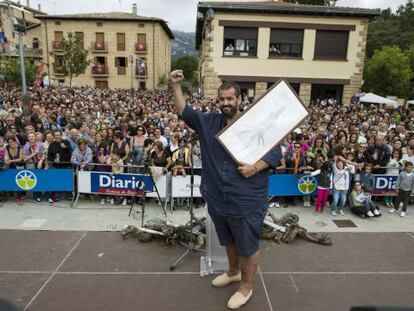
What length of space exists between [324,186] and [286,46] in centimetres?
1771

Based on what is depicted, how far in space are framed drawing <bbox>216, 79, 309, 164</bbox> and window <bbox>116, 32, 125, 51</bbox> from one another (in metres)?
43.9

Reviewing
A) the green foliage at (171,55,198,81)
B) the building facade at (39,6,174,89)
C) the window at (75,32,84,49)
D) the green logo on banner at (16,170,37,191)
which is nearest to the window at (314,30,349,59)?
the green logo on banner at (16,170,37,191)

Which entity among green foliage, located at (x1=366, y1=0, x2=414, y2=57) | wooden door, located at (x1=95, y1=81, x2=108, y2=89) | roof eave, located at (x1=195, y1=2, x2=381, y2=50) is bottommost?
wooden door, located at (x1=95, y1=81, x2=108, y2=89)

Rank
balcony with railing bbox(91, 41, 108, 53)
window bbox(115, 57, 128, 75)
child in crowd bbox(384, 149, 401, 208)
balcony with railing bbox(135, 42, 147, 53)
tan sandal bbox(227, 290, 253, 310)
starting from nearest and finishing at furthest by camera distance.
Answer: tan sandal bbox(227, 290, 253, 310), child in crowd bbox(384, 149, 401, 208), balcony with railing bbox(91, 41, 108, 53), balcony with railing bbox(135, 42, 147, 53), window bbox(115, 57, 128, 75)

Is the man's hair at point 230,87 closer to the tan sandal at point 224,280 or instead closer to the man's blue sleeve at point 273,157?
the man's blue sleeve at point 273,157

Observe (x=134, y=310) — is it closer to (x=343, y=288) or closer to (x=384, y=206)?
(x=343, y=288)

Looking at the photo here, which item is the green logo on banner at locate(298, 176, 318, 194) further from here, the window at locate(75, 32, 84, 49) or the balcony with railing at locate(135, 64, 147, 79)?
the balcony with railing at locate(135, 64, 147, 79)

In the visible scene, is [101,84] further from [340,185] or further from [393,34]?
[340,185]

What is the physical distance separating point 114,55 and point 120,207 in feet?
133

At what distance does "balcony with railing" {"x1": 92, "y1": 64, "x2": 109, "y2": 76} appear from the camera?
43312 mm

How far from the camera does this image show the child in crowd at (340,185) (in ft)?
22.9

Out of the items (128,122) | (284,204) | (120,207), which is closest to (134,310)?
(120,207)

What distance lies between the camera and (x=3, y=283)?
13.5 feet

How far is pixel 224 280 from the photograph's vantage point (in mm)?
4066
